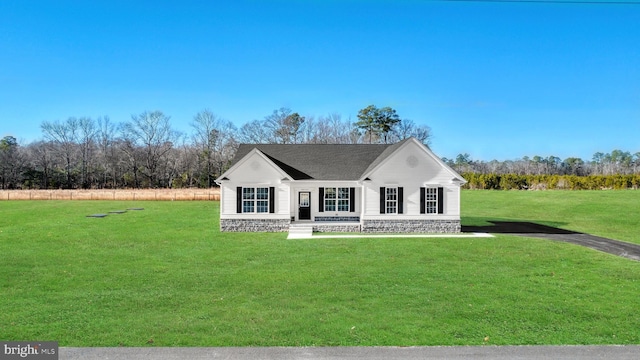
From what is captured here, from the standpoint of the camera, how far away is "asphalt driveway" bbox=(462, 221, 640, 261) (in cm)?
1769

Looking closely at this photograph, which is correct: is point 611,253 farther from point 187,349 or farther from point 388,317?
point 187,349

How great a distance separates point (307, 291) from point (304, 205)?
1404 cm

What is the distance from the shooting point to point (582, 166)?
96.9m

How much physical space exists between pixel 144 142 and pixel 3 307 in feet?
193

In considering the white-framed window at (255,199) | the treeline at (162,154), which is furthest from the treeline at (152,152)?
the white-framed window at (255,199)

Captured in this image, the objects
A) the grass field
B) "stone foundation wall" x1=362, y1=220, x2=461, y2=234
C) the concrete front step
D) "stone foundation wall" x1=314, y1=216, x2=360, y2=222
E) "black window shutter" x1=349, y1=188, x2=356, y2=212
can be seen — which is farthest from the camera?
"black window shutter" x1=349, y1=188, x2=356, y2=212

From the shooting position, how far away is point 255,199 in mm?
22953

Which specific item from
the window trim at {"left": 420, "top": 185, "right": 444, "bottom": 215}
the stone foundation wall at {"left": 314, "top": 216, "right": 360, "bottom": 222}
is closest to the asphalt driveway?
the window trim at {"left": 420, "top": 185, "right": 444, "bottom": 215}

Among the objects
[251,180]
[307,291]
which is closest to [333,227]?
[251,180]

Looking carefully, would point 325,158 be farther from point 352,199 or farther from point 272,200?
point 272,200

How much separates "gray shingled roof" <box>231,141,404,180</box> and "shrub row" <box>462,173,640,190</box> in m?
26.9

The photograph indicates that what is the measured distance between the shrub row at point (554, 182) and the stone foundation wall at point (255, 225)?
109 feet

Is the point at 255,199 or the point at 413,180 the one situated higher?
the point at 413,180

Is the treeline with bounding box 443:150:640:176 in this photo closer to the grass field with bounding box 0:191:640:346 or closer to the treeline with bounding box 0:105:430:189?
the treeline with bounding box 0:105:430:189
